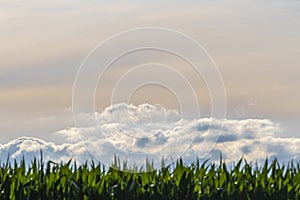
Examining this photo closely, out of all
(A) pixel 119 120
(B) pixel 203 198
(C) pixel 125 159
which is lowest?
(B) pixel 203 198

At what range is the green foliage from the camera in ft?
22.3

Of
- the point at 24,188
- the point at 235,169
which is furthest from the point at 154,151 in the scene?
the point at 24,188

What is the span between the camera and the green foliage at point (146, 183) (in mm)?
6797

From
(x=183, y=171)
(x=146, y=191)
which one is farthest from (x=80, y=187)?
(x=183, y=171)

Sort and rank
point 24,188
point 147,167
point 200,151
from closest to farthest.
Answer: point 24,188 < point 147,167 < point 200,151

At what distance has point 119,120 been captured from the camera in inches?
321

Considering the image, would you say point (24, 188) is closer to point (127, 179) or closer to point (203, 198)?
point (127, 179)

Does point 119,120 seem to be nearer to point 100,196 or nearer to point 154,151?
point 154,151

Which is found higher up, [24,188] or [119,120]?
[119,120]

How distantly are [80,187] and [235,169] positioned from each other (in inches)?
74.4

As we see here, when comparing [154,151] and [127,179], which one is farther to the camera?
[154,151]

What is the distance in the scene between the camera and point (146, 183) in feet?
22.8

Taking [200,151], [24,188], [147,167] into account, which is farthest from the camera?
[200,151]

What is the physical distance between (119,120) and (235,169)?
1.64 metres
